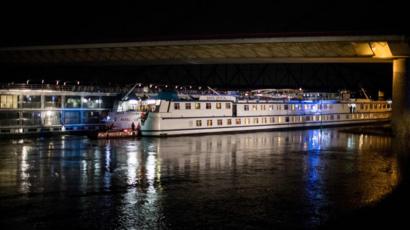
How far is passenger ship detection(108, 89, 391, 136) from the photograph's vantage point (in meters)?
51.3

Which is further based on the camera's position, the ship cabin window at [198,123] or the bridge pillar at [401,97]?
the bridge pillar at [401,97]

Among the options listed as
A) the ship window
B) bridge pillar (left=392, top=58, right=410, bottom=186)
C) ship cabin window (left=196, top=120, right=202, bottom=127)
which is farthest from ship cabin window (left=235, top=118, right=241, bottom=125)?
the ship window

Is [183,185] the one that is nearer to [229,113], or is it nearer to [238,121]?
[229,113]

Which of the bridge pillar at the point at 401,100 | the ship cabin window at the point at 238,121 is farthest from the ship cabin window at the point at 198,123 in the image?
the bridge pillar at the point at 401,100

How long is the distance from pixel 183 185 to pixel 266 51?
36.9m

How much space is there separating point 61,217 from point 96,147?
2337 centimetres

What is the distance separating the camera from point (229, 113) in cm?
5959

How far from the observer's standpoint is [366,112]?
87.5 metres

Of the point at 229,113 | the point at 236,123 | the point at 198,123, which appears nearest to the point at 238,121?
the point at 236,123

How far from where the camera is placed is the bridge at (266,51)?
53.1 m

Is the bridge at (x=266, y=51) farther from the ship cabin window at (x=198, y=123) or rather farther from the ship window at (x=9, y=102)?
the ship window at (x=9, y=102)

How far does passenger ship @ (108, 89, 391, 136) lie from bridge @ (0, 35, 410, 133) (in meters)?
5.50

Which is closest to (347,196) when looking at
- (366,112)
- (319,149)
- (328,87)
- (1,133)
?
(319,149)

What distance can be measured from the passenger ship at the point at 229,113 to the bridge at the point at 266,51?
18.0 ft
